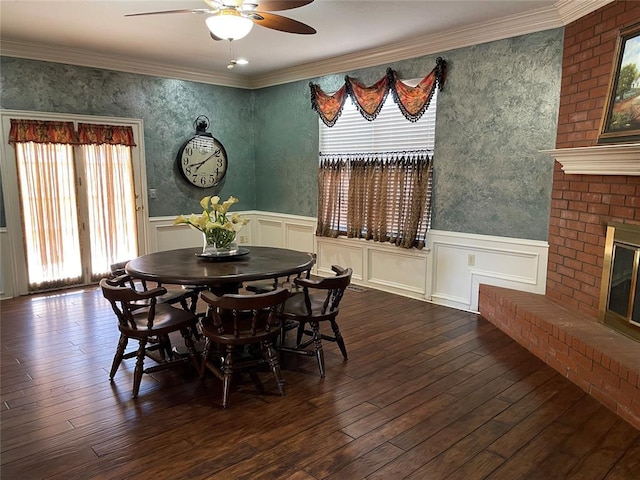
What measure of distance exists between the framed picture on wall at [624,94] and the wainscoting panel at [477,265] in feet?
3.79

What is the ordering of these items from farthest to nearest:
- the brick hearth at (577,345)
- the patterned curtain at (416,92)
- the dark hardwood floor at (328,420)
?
the patterned curtain at (416,92) < the brick hearth at (577,345) < the dark hardwood floor at (328,420)

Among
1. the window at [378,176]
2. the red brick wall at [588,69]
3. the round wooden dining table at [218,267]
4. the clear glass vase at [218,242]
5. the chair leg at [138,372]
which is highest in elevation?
the red brick wall at [588,69]

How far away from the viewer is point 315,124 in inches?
237

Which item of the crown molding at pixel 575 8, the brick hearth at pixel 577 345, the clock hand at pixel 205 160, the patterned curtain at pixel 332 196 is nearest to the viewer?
the brick hearth at pixel 577 345

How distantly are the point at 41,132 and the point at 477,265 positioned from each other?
4.96 metres

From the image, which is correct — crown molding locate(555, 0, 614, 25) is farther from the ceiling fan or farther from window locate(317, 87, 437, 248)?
the ceiling fan

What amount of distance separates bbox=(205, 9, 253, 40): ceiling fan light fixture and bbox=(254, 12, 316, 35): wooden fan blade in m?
0.19

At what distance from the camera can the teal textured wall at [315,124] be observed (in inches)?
159

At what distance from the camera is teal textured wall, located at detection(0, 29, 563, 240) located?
4027 millimetres

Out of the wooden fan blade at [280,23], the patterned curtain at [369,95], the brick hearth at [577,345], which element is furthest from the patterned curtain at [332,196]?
the wooden fan blade at [280,23]

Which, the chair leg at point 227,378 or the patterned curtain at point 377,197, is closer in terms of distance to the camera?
the chair leg at point 227,378

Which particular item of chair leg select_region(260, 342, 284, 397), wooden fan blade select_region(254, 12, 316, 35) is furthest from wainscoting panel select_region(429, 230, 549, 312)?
wooden fan blade select_region(254, 12, 316, 35)

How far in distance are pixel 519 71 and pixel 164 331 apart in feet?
12.1

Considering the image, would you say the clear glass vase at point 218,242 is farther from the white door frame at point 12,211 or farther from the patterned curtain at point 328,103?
the white door frame at point 12,211
